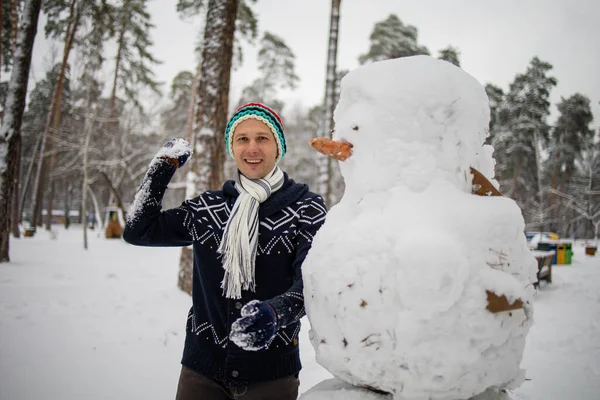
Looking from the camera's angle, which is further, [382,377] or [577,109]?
[577,109]

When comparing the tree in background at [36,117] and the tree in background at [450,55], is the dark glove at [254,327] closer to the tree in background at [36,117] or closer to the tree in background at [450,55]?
the tree in background at [450,55]

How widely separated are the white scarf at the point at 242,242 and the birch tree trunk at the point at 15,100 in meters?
7.28

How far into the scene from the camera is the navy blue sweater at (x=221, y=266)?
1479 mm

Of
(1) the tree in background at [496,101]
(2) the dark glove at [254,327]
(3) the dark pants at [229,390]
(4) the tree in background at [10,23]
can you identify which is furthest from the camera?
(1) the tree in background at [496,101]

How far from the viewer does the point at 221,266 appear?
5.22 ft

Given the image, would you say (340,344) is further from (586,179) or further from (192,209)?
(586,179)

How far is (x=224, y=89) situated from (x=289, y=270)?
169 inches

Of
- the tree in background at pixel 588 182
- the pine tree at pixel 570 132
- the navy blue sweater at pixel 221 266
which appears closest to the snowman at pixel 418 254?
the navy blue sweater at pixel 221 266

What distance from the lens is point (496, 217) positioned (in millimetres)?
964

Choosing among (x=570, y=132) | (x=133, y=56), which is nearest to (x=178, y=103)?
(x=133, y=56)

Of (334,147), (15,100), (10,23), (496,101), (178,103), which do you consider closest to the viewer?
(334,147)

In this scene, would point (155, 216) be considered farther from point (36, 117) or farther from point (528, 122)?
point (36, 117)

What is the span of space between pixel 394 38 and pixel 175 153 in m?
14.3

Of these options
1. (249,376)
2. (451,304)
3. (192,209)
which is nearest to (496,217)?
(451,304)
